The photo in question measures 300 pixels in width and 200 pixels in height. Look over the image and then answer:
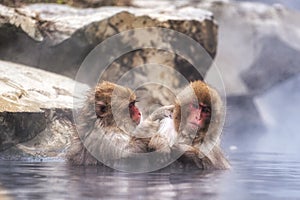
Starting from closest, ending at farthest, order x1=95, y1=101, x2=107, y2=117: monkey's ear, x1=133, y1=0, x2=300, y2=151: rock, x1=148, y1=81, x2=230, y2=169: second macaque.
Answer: x1=148, y1=81, x2=230, y2=169: second macaque < x1=95, y1=101, x2=107, y2=117: monkey's ear < x1=133, y1=0, x2=300, y2=151: rock

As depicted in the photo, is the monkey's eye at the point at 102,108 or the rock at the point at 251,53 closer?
the monkey's eye at the point at 102,108

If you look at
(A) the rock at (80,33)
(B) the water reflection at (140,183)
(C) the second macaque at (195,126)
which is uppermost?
(A) the rock at (80,33)

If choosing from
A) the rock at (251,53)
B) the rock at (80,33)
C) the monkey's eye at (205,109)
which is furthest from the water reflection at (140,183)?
the rock at (251,53)

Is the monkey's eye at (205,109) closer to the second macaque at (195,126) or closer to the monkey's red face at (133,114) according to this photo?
the second macaque at (195,126)

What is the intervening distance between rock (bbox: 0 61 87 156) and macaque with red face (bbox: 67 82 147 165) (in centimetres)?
70

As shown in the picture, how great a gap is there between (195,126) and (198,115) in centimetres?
9

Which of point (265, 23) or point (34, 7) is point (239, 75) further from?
point (34, 7)

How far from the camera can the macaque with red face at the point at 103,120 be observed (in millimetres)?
5879

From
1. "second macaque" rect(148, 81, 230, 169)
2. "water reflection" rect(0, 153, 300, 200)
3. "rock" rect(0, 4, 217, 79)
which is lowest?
"water reflection" rect(0, 153, 300, 200)

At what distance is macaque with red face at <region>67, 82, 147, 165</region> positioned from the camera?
19.3 feet

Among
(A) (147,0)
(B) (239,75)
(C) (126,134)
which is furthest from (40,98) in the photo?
(B) (239,75)

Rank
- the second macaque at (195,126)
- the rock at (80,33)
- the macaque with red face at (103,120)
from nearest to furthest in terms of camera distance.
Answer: the second macaque at (195,126)
the macaque with red face at (103,120)
the rock at (80,33)

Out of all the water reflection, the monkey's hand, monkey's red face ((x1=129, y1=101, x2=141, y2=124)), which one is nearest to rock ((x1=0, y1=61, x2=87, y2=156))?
the water reflection

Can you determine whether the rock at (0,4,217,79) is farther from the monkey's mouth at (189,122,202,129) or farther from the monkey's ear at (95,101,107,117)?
the monkey's mouth at (189,122,202,129)
